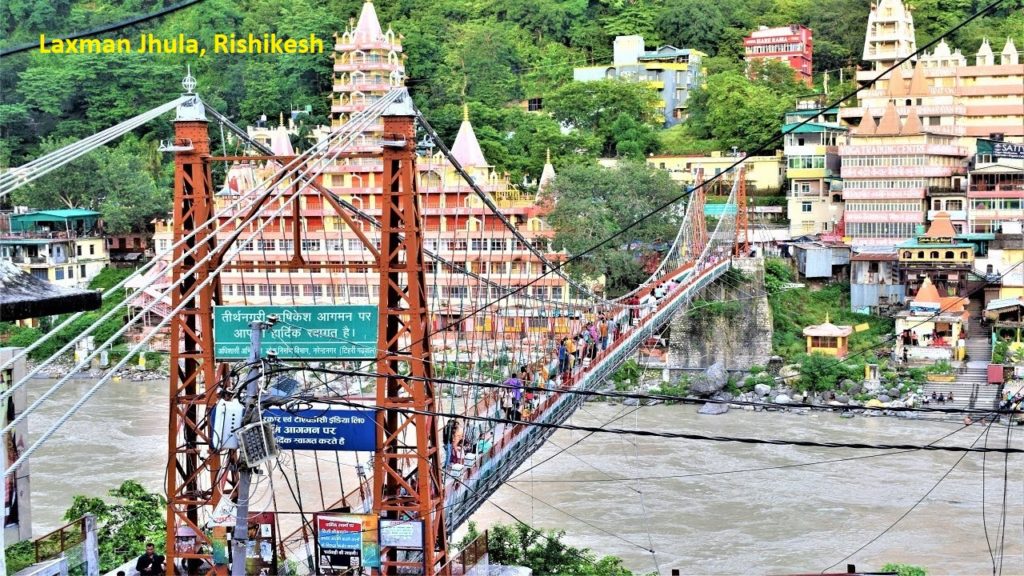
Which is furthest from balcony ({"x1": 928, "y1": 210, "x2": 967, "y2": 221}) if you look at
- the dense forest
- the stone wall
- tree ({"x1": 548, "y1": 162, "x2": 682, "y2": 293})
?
the dense forest

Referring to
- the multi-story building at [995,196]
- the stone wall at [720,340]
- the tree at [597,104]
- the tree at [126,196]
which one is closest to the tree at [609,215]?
the stone wall at [720,340]

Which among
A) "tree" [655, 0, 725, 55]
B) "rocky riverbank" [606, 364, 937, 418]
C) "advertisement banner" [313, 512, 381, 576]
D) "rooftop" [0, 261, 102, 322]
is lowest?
"rocky riverbank" [606, 364, 937, 418]

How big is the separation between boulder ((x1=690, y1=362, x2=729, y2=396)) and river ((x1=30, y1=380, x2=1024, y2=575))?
67.1 inches

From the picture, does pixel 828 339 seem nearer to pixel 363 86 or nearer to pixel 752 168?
pixel 752 168

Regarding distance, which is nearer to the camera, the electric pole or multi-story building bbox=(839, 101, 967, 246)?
the electric pole

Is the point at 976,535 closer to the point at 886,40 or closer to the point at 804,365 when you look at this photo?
the point at 804,365

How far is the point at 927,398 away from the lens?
22.3 meters

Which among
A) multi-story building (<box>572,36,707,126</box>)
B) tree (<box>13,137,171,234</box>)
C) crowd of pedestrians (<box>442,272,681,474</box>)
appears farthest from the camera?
multi-story building (<box>572,36,707,126</box>)

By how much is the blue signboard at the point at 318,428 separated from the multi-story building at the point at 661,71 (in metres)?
30.7

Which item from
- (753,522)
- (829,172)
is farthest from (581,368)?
(829,172)

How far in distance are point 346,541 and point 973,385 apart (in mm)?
15101

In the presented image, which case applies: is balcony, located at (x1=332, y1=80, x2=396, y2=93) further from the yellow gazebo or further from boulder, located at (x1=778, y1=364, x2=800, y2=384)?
boulder, located at (x1=778, y1=364, x2=800, y2=384)

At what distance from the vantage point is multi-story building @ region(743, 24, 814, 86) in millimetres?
39406

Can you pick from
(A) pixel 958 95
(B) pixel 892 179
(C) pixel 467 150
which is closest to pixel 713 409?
(B) pixel 892 179
